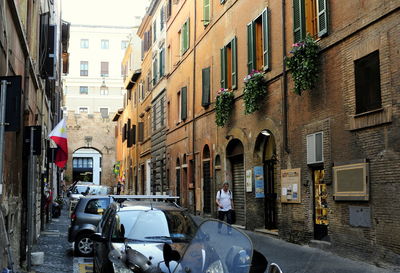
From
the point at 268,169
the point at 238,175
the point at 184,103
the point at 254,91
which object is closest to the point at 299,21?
the point at 254,91

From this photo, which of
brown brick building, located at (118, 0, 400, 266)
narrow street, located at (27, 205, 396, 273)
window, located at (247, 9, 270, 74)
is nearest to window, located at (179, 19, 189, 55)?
brown brick building, located at (118, 0, 400, 266)

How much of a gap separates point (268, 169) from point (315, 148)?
3.84 m

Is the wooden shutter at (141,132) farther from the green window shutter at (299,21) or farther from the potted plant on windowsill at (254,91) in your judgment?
the green window shutter at (299,21)

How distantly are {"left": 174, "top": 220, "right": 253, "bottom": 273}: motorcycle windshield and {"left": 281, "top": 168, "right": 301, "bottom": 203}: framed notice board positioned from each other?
9252 mm

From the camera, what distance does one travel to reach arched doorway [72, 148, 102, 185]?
73.1m

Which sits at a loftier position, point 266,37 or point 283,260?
point 266,37

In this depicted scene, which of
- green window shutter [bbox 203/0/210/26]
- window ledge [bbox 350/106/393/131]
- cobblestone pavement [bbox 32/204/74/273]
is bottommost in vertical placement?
cobblestone pavement [bbox 32/204/74/273]

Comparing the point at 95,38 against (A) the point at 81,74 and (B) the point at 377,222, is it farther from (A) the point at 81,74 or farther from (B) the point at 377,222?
(B) the point at 377,222

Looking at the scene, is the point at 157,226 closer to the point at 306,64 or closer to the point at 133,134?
the point at 306,64

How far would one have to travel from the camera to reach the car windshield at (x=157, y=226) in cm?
765

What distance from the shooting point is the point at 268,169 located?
16922 millimetres

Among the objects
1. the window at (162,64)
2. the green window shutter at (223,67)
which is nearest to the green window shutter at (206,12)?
the green window shutter at (223,67)

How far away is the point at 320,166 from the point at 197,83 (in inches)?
481

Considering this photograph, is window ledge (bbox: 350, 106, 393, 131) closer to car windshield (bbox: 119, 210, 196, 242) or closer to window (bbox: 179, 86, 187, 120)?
car windshield (bbox: 119, 210, 196, 242)
